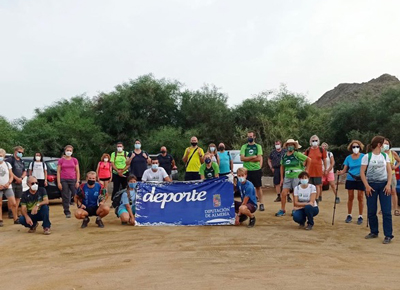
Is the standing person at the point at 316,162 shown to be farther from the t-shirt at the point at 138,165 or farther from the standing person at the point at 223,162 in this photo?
the t-shirt at the point at 138,165

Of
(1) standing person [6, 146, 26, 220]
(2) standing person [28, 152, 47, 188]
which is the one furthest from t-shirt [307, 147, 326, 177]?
(1) standing person [6, 146, 26, 220]

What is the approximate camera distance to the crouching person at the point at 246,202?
1054 cm

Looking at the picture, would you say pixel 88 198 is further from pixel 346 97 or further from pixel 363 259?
pixel 346 97

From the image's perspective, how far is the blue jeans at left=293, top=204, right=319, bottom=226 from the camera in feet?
33.4

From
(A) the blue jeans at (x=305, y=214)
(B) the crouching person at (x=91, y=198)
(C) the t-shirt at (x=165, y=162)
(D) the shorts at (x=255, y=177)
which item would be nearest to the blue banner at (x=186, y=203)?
(B) the crouching person at (x=91, y=198)

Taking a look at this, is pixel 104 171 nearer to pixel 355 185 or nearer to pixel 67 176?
pixel 67 176

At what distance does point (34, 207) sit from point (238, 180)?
431 centimetres

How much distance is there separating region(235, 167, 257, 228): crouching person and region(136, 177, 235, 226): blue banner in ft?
0.77

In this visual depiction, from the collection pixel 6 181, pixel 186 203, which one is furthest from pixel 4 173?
pixel 186 203

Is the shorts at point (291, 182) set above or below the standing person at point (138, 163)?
below

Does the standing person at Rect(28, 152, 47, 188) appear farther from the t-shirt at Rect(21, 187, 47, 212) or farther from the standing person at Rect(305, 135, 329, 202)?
the standing person at Rect(305, 135, 329, 202)

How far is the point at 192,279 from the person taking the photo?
6.30 metres

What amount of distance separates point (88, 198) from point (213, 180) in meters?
2.79

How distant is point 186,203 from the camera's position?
11.1 m
